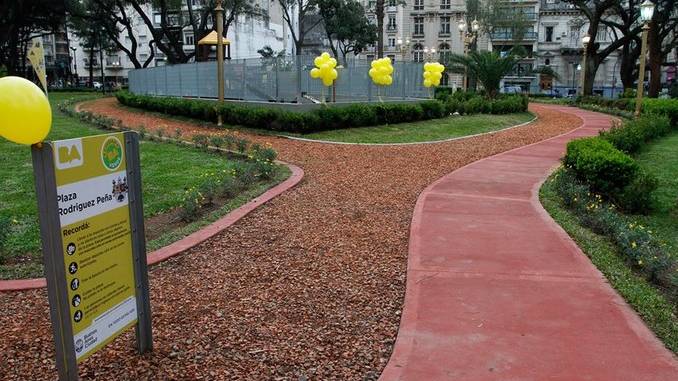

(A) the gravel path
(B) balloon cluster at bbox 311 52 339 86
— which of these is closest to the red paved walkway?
(A) the gravel path

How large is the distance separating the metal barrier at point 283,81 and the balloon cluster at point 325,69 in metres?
0.67

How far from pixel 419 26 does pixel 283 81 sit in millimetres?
64507

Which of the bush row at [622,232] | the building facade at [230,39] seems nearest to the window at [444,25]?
the building facade at [230,39]

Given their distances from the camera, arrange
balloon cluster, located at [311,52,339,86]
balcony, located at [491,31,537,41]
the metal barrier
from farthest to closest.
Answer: balcony, located at [491,31,537,41], the metal barrier, balloon cluster, located at [311,52,339,86]

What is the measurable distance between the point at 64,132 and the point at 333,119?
7.87m

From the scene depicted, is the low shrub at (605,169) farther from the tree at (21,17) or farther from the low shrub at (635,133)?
the tree at (21,17)

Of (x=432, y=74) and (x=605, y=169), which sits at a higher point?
(x=432, y=74)

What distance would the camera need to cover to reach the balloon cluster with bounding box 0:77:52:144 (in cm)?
274

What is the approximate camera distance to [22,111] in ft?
9.07

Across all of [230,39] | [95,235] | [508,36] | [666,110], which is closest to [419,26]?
[508,36]

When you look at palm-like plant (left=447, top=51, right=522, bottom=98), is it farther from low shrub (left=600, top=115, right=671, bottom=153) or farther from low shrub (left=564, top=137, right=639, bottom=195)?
low shrub (left=564, top=137, right=639, bottom=195)

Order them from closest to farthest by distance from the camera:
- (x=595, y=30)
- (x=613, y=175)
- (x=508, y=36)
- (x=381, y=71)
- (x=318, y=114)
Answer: (x=613, y=175), (x=318, y=114), (x=381, y=71), (x=595, y=30), (x=508, y=36)

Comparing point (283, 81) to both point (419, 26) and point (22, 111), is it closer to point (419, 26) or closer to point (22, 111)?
point (22, 111)

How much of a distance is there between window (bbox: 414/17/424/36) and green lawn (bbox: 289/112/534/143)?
197 ft
